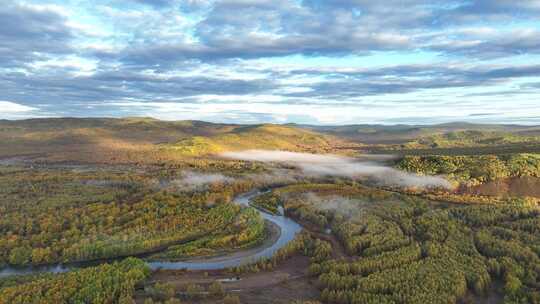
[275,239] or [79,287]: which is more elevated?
[79,287]

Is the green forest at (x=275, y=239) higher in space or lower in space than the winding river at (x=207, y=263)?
higher

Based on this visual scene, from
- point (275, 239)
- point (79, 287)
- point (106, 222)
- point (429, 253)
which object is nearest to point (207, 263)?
point (275, 239)

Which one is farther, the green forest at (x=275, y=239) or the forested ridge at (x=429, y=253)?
the green forest at (x=275, y=239)

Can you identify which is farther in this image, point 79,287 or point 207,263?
point 207,263

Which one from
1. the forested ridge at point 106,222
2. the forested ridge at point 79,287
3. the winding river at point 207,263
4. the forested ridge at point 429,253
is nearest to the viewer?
the forested ridge at point 79,287

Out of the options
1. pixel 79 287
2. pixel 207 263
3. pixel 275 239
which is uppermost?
pixel 79 287

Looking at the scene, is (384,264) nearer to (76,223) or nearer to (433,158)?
(76,223)

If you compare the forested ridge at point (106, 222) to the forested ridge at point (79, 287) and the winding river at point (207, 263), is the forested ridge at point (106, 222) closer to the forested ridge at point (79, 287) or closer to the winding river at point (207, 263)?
the winding river at point (207, 263)

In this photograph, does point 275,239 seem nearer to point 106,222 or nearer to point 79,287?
point 106,222

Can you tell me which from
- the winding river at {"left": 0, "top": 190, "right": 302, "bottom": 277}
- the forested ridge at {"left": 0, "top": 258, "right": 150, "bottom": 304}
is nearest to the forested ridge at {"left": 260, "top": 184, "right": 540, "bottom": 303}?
the winding river at {"left": 0, "top": 190, "right": 302, "bottom": 277}

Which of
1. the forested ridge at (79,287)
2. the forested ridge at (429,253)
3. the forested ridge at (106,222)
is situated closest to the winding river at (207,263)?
the forested ridge at (106,222)

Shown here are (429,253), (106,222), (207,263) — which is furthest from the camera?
(106,222)

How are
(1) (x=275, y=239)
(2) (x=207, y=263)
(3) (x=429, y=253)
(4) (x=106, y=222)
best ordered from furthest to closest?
(4) (x=106, y=222) → (1) (x=275, y=239) → (2) (x=207, y=263) → (3) (x=429, y=253)

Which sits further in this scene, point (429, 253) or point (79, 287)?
point (429, 253)
